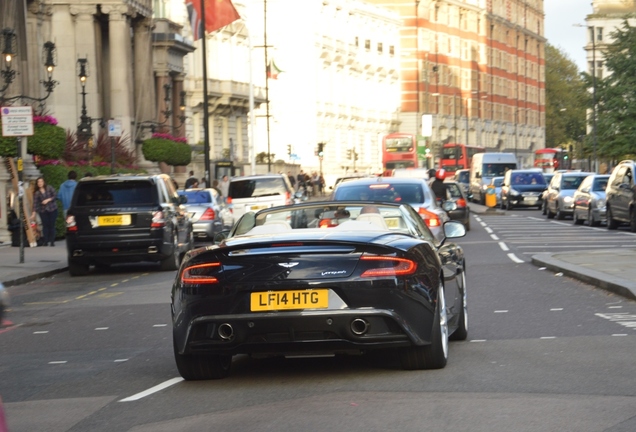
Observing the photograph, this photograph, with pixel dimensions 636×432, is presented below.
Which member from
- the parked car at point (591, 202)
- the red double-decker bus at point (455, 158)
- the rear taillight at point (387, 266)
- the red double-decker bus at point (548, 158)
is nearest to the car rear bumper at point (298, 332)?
the rear taillight at point (387, 266)

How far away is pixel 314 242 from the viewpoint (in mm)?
9219

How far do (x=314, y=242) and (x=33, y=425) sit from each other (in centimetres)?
222

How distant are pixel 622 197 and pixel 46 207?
561 inches

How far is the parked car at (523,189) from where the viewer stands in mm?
61188

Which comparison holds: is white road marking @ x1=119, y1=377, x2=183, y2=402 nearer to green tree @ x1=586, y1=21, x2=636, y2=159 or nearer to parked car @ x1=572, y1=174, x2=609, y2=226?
parked car @ x1=572, y1=174, x2=609, y2=226

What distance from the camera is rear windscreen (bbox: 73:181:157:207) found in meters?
23.6

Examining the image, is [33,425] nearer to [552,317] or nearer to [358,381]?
[358,381]

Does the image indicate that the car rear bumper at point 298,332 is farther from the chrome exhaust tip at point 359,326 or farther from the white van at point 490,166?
the white van at point 490,166

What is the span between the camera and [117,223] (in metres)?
23.4

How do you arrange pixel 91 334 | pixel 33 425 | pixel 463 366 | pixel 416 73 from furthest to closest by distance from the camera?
pixel 416 73 < pixel 91 334 < pixel 463 366 < pixel 33 425

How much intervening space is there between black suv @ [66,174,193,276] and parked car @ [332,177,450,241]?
133 inches

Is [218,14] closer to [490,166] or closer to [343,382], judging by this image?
[490,166]

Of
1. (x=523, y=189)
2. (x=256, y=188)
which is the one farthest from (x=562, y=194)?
(x=523, y=189)

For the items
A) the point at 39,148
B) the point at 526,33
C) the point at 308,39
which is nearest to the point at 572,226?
the point at 39,148
